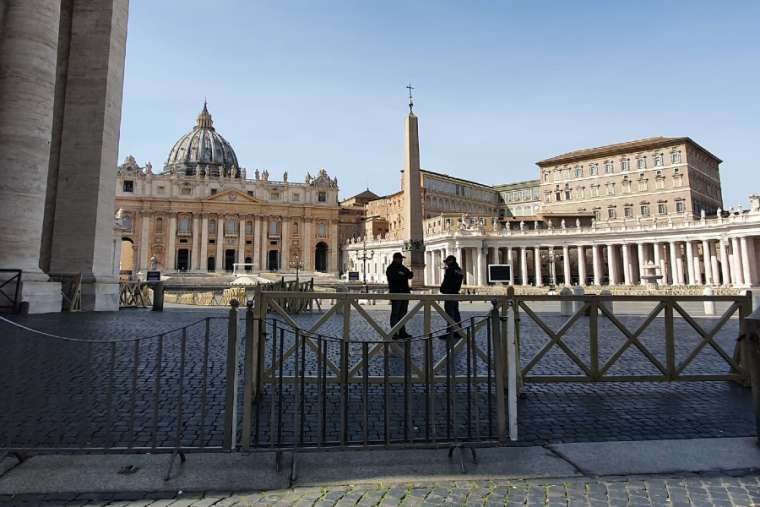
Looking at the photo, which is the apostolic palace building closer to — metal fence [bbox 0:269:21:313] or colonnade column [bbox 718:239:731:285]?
colonnade column [bbox 718:239:731:285]

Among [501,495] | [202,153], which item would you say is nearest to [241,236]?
[202,153]

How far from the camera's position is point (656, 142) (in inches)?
2275

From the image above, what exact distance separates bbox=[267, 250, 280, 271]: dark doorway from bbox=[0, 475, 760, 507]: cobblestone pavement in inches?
3126

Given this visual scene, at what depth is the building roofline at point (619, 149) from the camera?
188ft

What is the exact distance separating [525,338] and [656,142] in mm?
61879

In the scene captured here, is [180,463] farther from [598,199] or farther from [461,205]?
[461,205]

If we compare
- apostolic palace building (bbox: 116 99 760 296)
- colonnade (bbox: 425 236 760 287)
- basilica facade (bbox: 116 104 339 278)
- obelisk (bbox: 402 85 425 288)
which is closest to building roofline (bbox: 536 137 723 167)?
apostolic palace building (bbox: 116 99 760 296)

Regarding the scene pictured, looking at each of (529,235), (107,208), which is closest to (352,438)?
(107,208)

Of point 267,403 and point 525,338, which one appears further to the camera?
point 525,338

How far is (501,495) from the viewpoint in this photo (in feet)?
9.02

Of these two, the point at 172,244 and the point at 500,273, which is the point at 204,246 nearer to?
the point at 172,244

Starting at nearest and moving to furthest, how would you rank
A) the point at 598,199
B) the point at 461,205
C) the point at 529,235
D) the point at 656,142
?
the point at 529,235
the point at 656,142
the point at 598,199
the point at 461,205

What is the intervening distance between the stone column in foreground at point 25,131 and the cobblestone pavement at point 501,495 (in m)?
11.4

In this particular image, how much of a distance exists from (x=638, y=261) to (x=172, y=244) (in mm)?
71731
